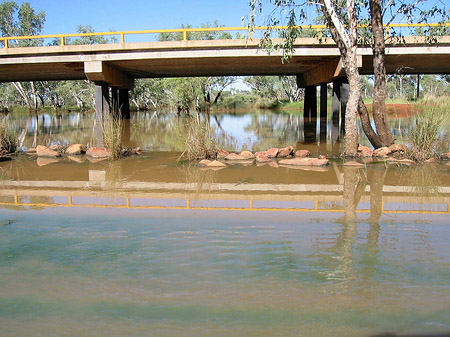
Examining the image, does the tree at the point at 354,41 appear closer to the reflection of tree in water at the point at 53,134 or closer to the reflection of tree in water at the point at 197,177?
the reflection of tree in water at the point at 197,177

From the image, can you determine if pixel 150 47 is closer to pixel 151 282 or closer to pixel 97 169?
pixel 97 169

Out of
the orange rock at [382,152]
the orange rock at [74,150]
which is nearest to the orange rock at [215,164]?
the orange rock at [382,152]

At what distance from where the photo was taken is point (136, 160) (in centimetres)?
1117

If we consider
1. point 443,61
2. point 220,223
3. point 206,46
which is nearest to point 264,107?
point 443,61

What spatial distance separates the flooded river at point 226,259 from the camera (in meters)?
3.05

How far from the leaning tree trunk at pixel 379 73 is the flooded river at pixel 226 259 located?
4.18 m

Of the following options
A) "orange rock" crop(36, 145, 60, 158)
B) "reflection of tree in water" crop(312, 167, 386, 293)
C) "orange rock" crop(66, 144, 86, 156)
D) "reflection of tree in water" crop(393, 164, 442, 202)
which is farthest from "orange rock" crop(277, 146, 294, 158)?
"orange rock" crop(36, 145, 60, 158)

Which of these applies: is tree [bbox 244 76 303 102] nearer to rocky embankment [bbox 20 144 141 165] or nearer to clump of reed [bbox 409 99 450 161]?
rocky embankment [bbox 20 144 141 165]

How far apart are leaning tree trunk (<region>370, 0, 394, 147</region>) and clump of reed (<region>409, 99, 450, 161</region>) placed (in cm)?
143

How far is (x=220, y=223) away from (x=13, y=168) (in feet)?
23.0

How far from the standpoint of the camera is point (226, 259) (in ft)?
13.4

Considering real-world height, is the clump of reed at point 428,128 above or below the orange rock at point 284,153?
above

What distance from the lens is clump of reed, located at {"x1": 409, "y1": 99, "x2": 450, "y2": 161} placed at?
9.67 meters

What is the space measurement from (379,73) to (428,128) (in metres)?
2.45
